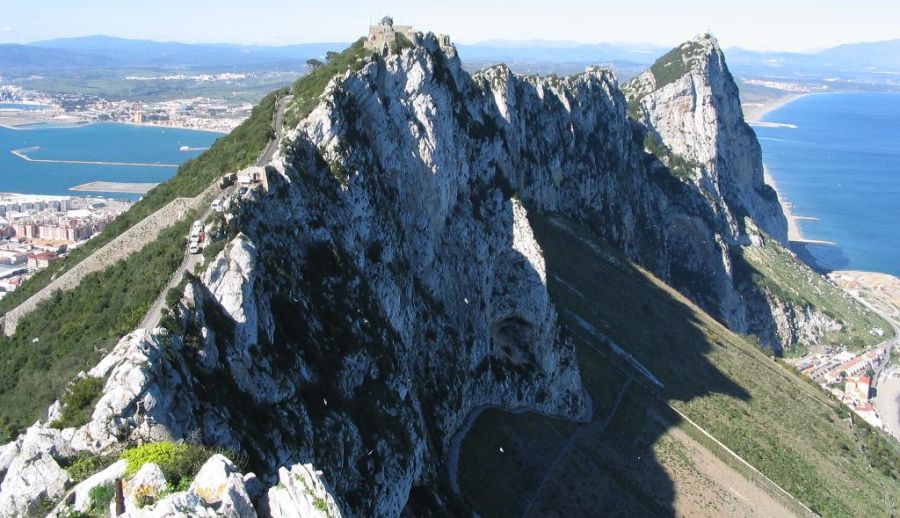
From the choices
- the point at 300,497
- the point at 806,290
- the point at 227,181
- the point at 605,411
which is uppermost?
the point at 227,181

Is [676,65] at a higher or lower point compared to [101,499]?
higher

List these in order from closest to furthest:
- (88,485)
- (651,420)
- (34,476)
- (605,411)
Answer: (88,485)
(34,476)
(605,411)
(651,420)

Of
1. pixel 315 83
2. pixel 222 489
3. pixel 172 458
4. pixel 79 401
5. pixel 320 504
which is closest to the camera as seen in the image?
pixel 222 489

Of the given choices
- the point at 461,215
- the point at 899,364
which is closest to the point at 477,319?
the point at 461,215

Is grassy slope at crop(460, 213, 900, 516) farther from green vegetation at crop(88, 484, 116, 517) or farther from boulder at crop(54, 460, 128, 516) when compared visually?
green vegetation at crop(88, 484, 116, 517)

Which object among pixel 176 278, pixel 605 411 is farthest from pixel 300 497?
pixel 605 411

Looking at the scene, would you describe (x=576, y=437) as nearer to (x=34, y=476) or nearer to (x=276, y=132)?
(x=276, y=132)

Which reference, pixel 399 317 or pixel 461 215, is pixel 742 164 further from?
pixel 399 317

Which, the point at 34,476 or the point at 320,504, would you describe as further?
the point at 34,476
